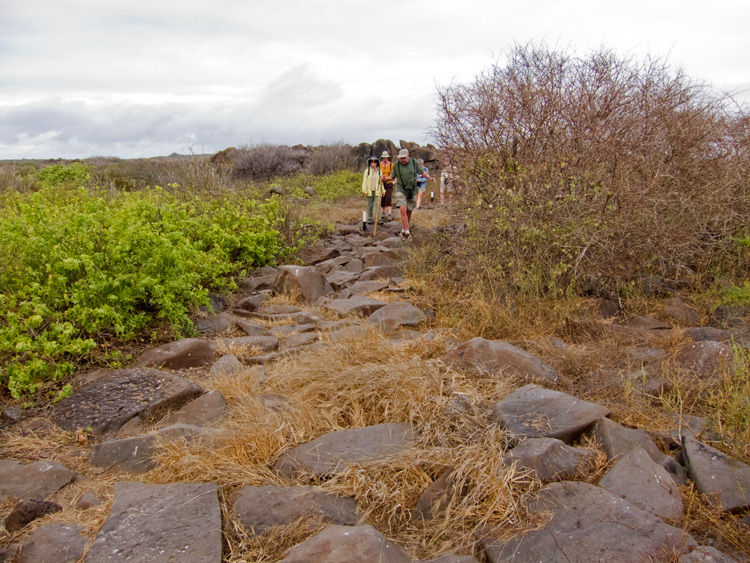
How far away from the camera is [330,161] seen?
2775cm

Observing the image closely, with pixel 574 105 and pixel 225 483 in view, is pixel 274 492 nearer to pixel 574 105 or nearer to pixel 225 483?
pixel 225 483

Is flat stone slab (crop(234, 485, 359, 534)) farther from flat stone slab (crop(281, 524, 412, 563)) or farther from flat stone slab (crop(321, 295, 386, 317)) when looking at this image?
flat stone slab (crop(321, 295, 386, 317))

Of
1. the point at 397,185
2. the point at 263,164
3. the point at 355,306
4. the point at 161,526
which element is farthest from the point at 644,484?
the point at 263,164

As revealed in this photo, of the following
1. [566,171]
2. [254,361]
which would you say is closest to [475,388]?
[254,361]

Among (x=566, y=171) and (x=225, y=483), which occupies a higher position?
(x=566, y=171)

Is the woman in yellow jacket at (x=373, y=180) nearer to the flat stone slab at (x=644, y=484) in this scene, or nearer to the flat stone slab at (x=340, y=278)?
the flat stone slab at (x=340, y=278)

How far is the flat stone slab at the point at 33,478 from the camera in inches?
123

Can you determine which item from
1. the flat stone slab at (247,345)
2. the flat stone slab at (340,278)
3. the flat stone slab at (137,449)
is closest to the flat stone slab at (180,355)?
the flat stone slab at (247,345)

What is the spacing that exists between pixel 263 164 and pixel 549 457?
84.5 feet

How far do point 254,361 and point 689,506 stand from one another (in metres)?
3.30

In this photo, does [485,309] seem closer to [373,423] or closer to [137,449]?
[373,423]

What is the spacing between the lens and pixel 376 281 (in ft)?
25.2

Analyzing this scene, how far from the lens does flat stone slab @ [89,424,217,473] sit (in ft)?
11.1

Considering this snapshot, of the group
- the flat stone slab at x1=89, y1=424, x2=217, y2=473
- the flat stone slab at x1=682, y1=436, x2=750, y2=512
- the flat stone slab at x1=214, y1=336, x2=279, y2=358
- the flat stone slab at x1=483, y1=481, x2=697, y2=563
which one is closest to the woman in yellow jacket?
the flat stone slab at x1=214, y1=336, x2=279, y2=358
